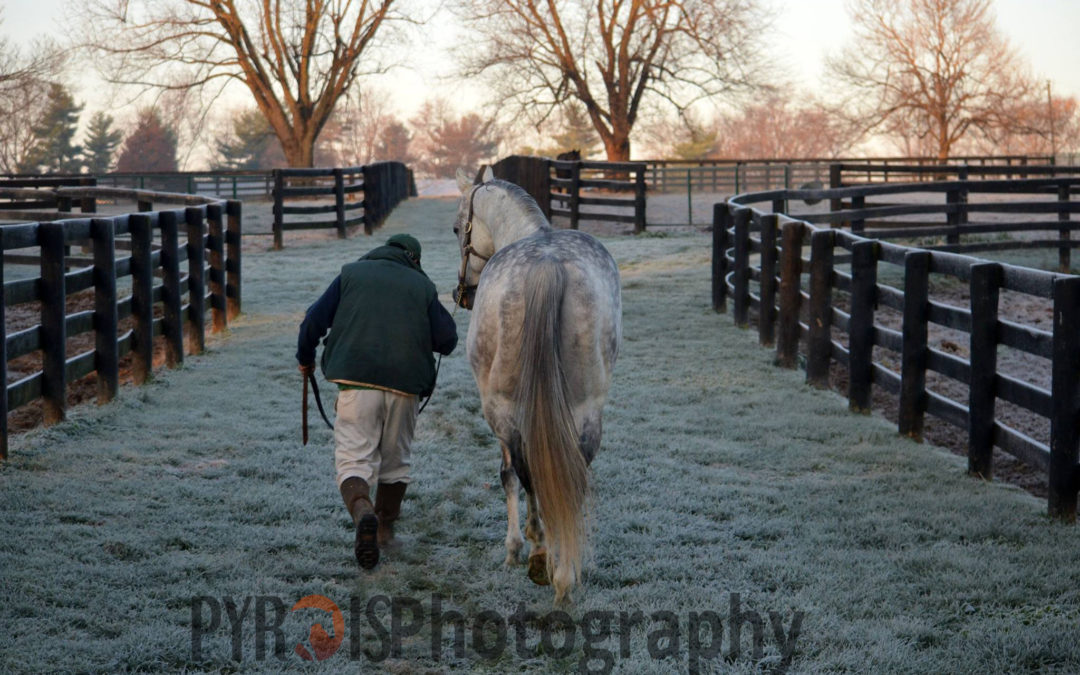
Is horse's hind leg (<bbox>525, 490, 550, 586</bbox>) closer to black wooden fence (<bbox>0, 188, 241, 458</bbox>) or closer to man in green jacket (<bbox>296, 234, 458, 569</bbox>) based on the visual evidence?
man in green jacket (<bbox>296, 234, 458, 569</bbox>)

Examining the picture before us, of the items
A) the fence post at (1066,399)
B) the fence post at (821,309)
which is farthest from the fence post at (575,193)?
the fence post at (1066,399)

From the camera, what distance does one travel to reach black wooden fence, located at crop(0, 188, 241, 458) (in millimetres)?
6559

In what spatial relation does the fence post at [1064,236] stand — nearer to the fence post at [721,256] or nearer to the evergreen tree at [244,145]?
the fence post at [721,256]

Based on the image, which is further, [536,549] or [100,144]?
[100,144]

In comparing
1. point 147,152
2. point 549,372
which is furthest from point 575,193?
point 147,152

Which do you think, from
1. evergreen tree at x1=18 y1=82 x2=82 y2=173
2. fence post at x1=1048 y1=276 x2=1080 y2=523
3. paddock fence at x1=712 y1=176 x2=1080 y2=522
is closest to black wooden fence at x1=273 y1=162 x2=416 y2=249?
paddock fence at x1=712 y1=176 x2=1080 y2=522

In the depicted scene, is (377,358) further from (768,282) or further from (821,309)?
(768,282)

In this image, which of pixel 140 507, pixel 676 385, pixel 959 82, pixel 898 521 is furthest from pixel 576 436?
pixel 959 82

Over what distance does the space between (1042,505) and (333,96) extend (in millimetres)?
33516

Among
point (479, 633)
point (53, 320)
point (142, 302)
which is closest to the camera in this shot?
point (479, 633)

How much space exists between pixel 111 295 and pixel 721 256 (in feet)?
23.2

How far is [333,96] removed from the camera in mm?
35969

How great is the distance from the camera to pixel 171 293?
30.6ft

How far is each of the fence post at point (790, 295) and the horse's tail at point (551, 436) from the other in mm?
5347
